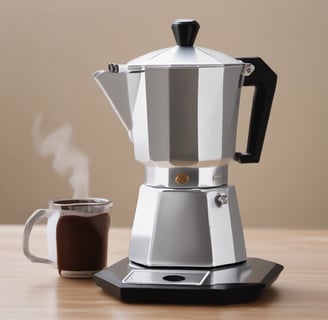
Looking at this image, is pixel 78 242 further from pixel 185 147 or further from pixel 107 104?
pixel 107 104

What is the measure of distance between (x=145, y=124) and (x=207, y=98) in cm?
10

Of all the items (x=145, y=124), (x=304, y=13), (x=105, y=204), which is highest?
(x=304, y=13)

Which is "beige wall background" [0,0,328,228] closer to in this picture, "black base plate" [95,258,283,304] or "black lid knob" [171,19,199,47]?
"black lid knob" [171,19,199,47]

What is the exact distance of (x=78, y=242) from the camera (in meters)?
1.31

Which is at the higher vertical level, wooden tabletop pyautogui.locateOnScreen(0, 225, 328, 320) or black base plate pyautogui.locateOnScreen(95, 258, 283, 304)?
black base plate pyautogui.locateOnScreen(95, 258, 283, 304)

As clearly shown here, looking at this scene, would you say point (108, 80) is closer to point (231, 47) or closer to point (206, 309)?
point (206, 309)

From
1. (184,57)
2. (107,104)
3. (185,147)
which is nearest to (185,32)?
(184,57)

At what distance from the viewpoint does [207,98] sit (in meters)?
1.22

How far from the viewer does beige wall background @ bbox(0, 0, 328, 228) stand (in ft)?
11.6

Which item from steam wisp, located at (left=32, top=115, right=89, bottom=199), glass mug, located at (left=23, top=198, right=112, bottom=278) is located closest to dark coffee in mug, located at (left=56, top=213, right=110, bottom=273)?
glass mug, located at (left=23, top=198, right=112, bottom=278)

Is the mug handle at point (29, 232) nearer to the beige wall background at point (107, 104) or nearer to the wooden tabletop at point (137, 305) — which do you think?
the wooden tabletop at point (137, 305)

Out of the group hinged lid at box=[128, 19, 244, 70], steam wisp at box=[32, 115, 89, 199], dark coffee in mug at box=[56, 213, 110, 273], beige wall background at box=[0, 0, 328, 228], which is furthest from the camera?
beige wall background at box=[0, 0, 328, 228]

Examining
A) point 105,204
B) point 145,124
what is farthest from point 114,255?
point 145,124

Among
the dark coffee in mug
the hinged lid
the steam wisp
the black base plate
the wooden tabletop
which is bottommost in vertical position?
the wooden tabletop
